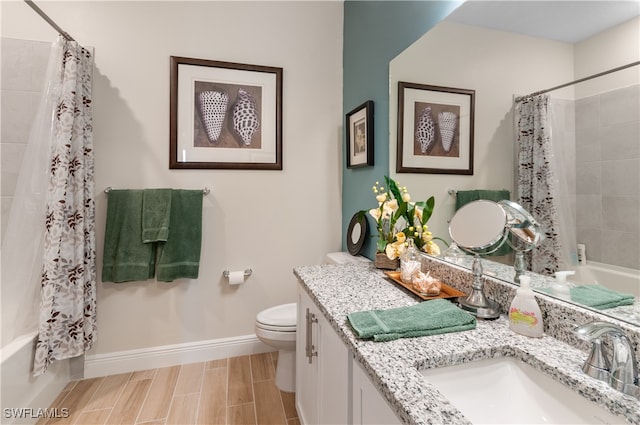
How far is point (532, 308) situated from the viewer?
809mm

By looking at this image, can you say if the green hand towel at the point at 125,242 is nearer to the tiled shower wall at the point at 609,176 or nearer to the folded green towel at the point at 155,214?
the folded green towel at the point at 155,214

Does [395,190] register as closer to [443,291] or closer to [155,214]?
[443,291]

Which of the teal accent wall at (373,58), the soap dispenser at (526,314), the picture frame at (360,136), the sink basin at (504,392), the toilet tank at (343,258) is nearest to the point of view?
the sink basin at (504,392)

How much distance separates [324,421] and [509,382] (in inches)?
25.5

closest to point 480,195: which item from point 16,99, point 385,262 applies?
point 385,262

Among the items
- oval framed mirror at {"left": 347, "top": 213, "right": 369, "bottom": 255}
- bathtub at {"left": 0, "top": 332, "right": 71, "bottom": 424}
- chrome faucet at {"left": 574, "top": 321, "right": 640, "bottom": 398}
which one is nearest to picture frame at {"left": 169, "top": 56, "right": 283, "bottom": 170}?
oval framed mirror at {"left": 347, "top": 213, "right": 369, "bottom": 255}

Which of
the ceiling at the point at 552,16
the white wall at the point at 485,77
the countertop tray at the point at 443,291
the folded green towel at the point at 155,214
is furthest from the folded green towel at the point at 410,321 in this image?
the folded green towel at the point at 155,214

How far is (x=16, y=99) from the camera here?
1.78 metres

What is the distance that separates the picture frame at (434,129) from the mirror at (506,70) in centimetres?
3

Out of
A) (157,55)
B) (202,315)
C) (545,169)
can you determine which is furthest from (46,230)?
(545,169)

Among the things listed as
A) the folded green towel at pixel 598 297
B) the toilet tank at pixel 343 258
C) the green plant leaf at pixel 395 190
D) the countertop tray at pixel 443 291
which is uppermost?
the green plant leaf at pixel 395 190

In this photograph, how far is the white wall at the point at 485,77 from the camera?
35.0 inches

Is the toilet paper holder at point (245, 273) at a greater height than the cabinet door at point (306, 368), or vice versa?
the toilet paper holder at point (245, 273)

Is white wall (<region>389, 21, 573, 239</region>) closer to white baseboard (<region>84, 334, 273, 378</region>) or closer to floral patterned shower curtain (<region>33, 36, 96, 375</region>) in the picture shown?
white baseboard (<region>84, 334, 273, 378</region>)
